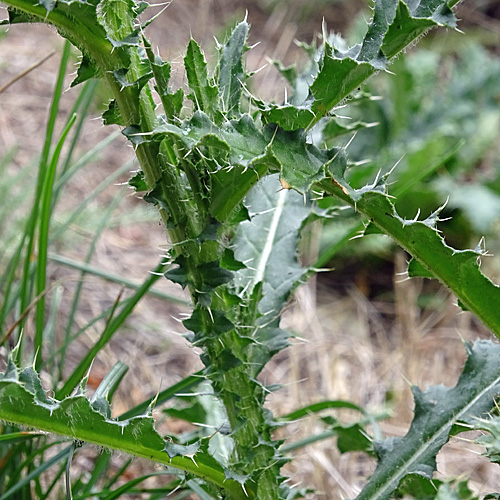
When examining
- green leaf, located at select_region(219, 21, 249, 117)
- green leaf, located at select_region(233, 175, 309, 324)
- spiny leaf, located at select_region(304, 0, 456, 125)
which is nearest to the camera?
spiny leaf, located at select_region(304, 0, 456, 125)

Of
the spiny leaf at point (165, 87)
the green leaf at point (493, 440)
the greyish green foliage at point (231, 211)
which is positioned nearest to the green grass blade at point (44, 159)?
the greyish green foliage at point (231, 211)

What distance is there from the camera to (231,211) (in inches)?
35.2

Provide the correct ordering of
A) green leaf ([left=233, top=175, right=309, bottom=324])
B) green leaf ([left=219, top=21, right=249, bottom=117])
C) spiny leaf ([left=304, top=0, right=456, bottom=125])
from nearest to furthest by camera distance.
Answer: spiny leaf ([left=304, top=0, right=456, bottom=125]) → green leaf ([left=219, top=21, right=249, bottom=117]) → green leaf ([left=233, top=175, right=309, bottom=324])

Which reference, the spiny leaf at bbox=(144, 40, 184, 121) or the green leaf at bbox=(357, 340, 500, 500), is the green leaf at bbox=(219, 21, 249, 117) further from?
the green leaf at bbox=(357, 340, 500, 500)

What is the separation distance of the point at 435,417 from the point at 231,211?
0.51 m

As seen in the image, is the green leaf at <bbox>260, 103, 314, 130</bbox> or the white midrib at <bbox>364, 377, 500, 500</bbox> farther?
the white midrib at <bbox>364, 377, 500, 500</bbox>

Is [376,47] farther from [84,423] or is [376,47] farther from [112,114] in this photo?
[84,423]

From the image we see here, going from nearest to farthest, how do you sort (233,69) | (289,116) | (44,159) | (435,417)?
1. (289,116)
2. (233,69)
3. (435,417)
4. (44,159)

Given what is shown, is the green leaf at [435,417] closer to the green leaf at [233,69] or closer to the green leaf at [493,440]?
the green leaf at [493,440]

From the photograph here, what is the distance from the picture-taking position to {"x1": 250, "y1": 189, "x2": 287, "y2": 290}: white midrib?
124cm

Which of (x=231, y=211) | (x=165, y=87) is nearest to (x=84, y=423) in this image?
(x=231, y=211)


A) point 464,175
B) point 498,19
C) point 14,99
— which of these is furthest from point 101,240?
point 498,19

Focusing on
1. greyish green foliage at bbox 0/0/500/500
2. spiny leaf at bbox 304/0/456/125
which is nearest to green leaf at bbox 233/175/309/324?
greyish green foliage at bbox 0/0/500/500

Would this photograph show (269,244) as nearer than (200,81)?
No
